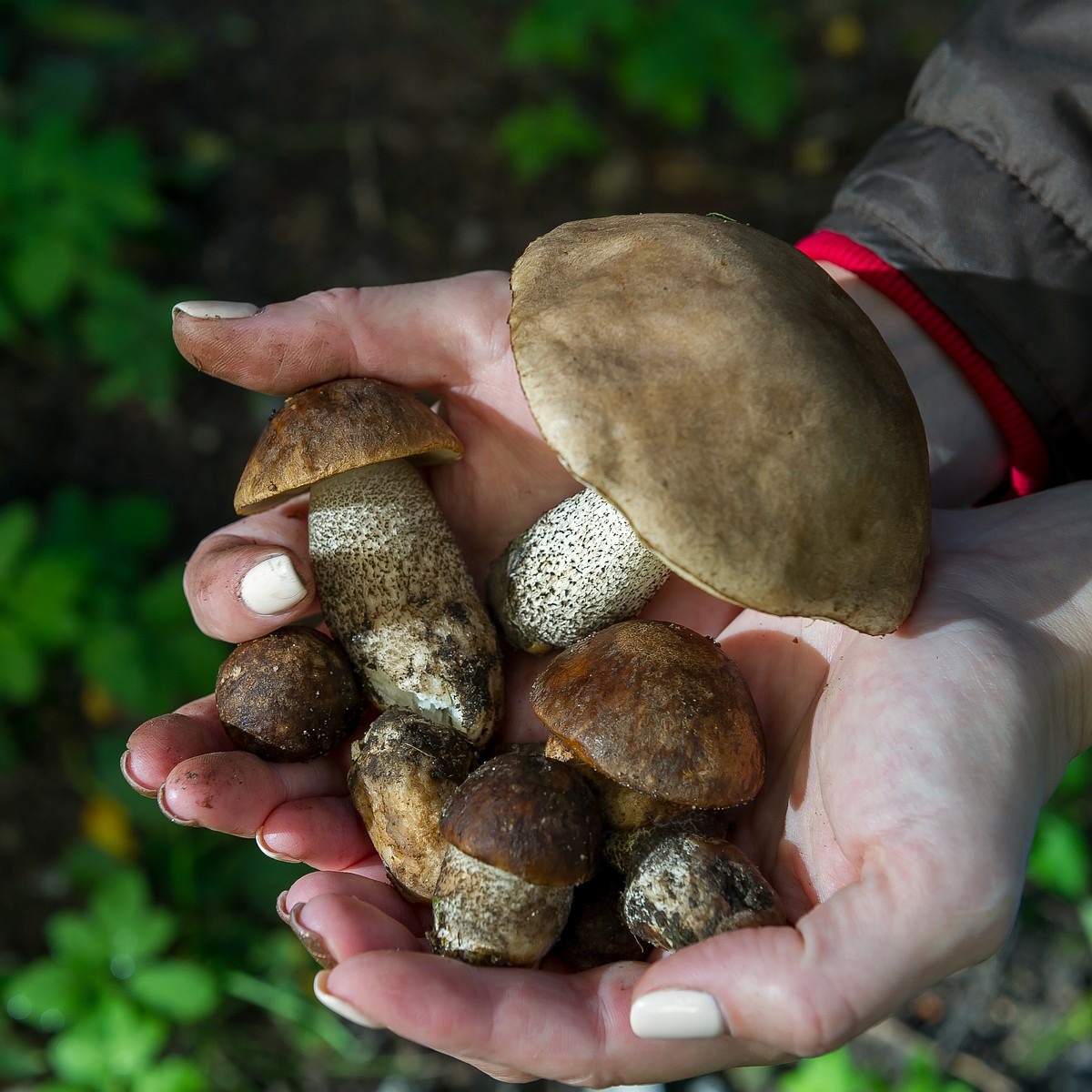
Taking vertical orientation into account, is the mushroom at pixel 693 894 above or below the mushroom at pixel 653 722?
below

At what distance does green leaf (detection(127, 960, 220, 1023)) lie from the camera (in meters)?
2.51

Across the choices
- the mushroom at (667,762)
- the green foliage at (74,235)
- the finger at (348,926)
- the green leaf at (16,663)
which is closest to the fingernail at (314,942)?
the finger at (348,926)

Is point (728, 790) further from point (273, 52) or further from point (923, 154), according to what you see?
point (273, 52)

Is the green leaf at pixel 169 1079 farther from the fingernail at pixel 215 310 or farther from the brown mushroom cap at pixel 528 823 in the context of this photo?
the fingernail at pixel 215 310

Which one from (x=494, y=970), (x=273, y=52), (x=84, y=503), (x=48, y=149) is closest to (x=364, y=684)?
(x=494, y=970)

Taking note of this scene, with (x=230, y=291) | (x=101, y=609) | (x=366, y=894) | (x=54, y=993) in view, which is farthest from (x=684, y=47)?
(x=54, y=993)

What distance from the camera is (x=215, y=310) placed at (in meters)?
2.18

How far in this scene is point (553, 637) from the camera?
7.16ft

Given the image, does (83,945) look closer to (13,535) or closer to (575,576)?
(13,535)

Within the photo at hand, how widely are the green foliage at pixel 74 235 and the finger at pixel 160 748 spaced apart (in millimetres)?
1852

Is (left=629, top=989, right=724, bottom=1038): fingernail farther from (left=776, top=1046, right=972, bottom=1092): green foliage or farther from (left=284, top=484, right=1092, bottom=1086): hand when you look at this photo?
(left=776, top=1046, right=972, bottom=1092): green foliage

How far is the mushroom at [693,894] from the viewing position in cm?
167

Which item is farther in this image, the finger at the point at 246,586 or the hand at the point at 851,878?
the finger at the point at 246,586

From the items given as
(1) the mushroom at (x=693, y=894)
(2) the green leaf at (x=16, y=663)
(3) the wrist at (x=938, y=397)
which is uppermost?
(3) the wrist at (x=938, y=397)
